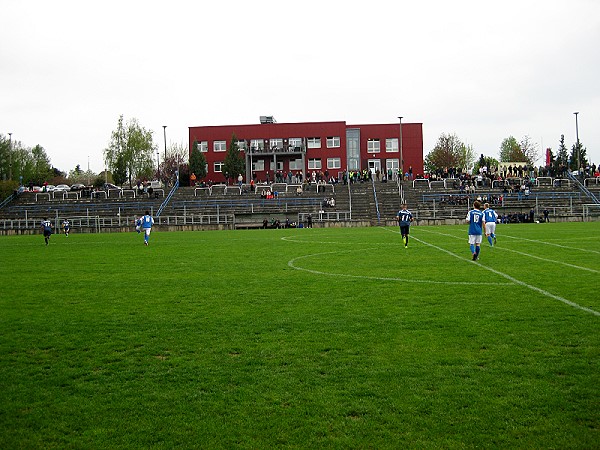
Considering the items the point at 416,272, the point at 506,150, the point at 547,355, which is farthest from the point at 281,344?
the point at 506,150

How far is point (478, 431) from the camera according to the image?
18.7 ft

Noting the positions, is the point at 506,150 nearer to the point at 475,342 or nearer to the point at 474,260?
the point at 474,260

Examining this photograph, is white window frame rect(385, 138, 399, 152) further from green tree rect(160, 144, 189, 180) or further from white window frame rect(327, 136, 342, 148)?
green tree rect(160, 144, 189, 180)

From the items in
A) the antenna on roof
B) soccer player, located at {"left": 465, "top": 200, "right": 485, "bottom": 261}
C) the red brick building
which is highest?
the antenna on roof

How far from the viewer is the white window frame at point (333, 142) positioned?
82.8m

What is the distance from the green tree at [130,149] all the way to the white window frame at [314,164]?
77.2ft

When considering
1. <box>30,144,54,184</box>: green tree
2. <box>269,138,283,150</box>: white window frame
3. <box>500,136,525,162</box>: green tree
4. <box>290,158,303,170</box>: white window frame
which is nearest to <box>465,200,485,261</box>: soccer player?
<box>269,138,283,150</box>: white window frame

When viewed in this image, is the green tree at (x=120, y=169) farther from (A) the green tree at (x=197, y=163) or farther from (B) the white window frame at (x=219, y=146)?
(B) the white window frame at (x=219, y=146)

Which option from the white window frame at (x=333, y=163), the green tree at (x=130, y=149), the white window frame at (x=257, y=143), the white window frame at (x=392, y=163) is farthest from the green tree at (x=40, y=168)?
the white window frame at (x=392, y=163)

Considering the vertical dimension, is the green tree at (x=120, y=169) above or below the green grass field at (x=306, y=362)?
above

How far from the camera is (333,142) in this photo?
82938 mm

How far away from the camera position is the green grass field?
5.80m

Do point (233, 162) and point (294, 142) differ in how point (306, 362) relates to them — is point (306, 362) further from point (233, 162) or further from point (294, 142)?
point (294, 142)

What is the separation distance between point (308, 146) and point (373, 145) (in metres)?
9.42
